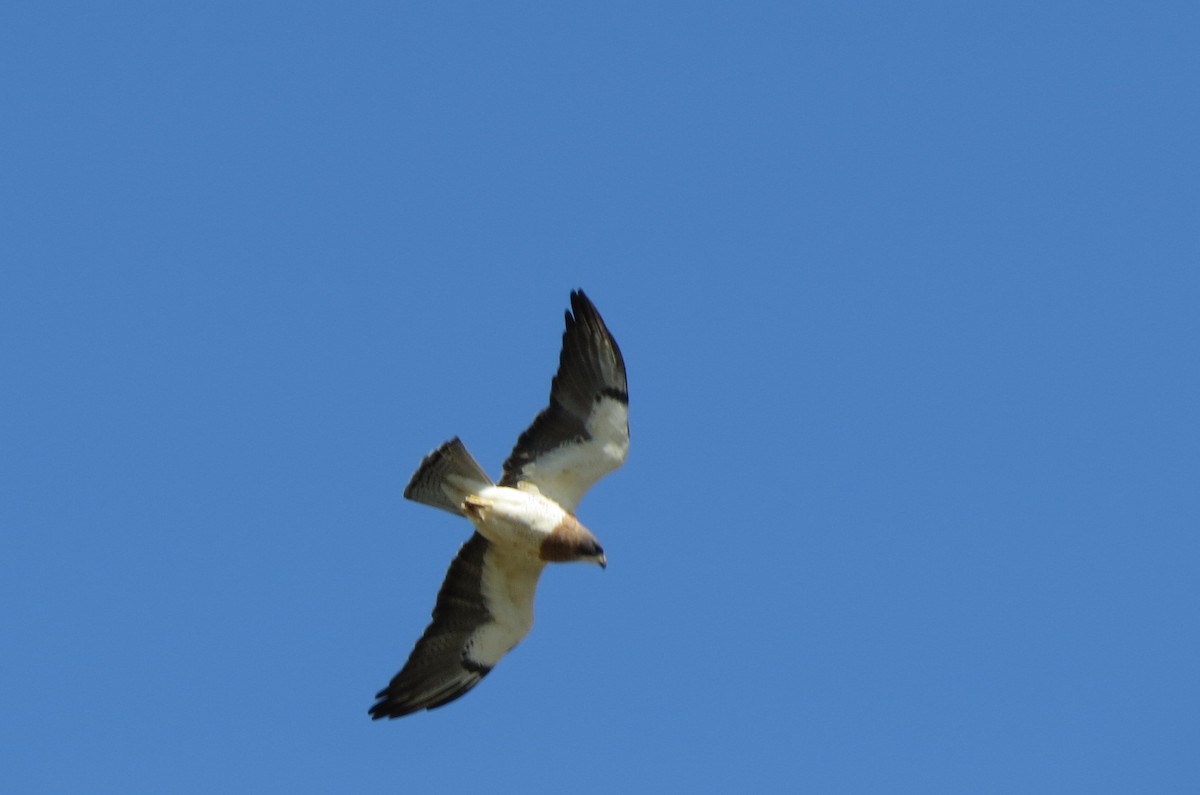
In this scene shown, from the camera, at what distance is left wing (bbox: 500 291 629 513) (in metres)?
12.5

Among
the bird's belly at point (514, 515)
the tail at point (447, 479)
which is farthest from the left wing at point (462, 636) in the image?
the tail at point (447, 479)

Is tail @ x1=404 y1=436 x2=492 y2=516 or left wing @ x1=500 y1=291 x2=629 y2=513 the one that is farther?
left wing @ x1=500 y1=291 x2=629 y2=513

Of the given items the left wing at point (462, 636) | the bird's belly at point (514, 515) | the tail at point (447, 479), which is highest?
the tail at point (447, 479)

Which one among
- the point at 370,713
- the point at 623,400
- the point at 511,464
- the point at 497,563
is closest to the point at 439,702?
the point at 370,713

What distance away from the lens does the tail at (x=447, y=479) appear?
12.4 m

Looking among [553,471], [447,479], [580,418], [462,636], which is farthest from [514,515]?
[462,636]

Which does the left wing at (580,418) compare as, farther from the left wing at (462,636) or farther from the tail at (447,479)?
the left wing at (462,636)

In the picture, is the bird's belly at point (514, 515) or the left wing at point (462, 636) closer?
the bird's belly at point (514, 515)

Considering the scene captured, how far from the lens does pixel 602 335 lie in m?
12.5

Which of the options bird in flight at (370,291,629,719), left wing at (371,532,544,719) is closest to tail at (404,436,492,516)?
bird in flight at (370,291,629,719)

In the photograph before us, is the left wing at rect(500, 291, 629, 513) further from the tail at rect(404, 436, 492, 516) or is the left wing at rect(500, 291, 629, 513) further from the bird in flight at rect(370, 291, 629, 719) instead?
A: the tail at rect(404, 436, 492, 516)

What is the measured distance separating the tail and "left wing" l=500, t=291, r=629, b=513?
404 mm

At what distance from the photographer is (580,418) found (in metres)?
12.6

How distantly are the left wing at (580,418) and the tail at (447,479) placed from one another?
1.32 feet
